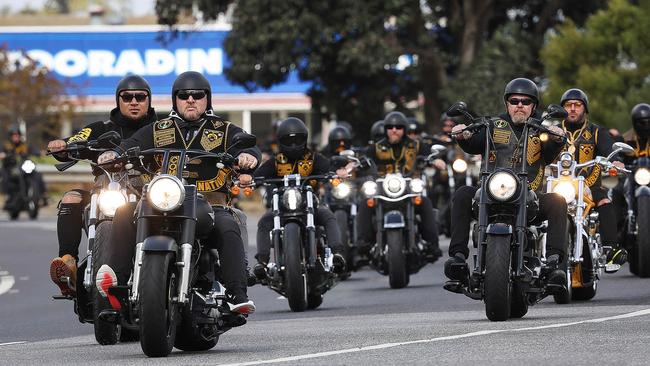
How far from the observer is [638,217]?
19.9 m

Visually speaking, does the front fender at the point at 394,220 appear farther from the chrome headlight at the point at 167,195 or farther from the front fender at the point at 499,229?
the chrome headlight at the point at 167,195

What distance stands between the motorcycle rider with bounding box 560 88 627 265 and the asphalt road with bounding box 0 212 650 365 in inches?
22.5

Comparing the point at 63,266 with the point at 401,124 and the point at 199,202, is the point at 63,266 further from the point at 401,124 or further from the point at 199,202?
the point at 401,124

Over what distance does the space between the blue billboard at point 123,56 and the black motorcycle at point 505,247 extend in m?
65.8

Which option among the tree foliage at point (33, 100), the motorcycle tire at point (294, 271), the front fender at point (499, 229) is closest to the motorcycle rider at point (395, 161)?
the motorcycle tire at point (294, 271)

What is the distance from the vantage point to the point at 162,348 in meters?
11.5

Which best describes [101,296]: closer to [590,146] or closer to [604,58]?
[590,146]

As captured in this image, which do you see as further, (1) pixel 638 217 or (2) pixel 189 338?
(1) pixel 638 217

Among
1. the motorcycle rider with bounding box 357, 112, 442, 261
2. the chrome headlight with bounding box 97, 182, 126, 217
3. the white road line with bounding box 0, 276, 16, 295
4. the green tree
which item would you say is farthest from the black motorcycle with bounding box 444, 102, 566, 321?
the green tree

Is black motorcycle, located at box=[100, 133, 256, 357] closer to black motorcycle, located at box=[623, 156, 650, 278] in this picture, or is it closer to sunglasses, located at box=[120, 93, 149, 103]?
sunglasses, located at box=[120, 93, 149, 103]

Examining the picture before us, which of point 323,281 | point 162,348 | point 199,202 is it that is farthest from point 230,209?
point 323,281

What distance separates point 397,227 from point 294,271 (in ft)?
10.6

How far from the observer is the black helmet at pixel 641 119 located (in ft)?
68.4

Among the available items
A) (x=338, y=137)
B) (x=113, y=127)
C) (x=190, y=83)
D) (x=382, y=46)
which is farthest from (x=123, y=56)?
(x=190, y=83)
